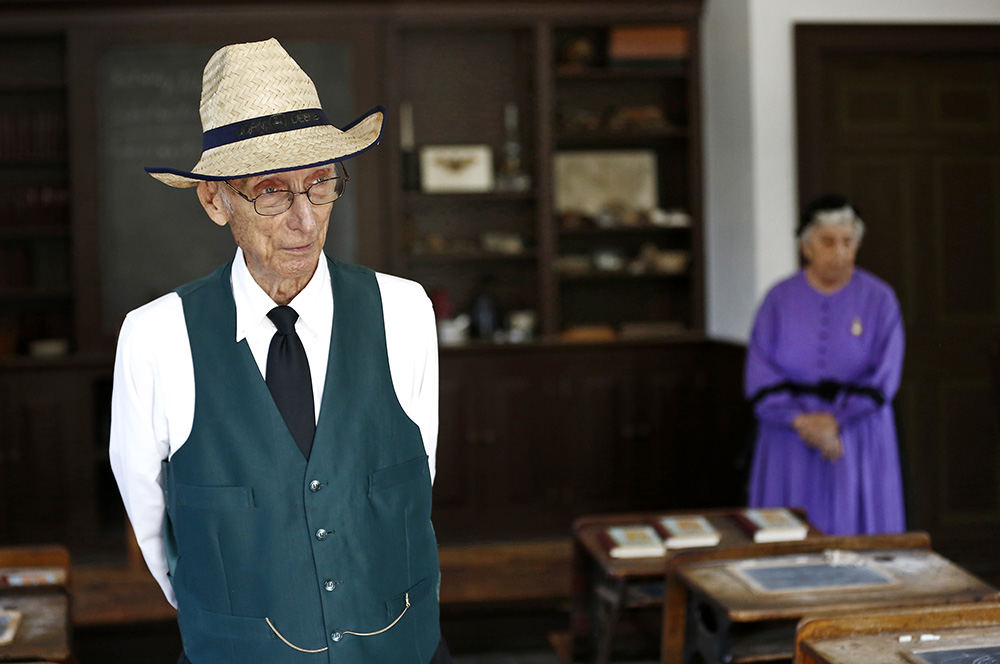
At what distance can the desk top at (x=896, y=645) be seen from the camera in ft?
5.61

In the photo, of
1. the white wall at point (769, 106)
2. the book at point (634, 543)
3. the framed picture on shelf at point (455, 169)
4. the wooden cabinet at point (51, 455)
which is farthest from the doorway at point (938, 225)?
the wooden cabinet at point (51, 455)

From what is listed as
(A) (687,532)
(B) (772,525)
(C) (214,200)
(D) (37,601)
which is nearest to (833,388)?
(B) (772,525)

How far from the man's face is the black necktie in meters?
0.07

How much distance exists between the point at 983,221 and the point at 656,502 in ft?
6.62

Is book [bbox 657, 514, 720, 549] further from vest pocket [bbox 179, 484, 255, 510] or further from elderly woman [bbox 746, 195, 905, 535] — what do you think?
vest pocket [bbox 179, 484, 255, 510]

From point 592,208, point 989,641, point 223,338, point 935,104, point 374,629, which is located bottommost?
point 989,641

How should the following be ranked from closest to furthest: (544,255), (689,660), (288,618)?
(288,618)
(689,660)
(544,255)

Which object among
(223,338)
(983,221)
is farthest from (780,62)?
(223,338)

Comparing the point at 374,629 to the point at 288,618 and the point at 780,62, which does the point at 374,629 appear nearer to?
the point at 288,618

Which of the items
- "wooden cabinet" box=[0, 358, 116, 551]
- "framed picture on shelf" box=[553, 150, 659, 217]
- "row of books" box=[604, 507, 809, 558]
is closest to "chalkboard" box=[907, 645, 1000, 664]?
"row of books" box=[604, 507, 809, 558]

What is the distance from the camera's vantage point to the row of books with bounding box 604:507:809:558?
109 inches

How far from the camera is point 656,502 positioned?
5.41m

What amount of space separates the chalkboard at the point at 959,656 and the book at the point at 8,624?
64.7 inches

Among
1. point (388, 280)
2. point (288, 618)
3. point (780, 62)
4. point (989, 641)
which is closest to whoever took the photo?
point (288, 618)
